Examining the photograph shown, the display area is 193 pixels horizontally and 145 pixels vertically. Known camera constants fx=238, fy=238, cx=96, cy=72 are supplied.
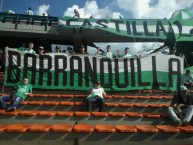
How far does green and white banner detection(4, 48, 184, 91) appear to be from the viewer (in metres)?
8.26

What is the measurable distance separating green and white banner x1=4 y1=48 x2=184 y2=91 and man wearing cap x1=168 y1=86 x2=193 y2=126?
235 cm

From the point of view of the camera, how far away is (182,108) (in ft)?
19.1

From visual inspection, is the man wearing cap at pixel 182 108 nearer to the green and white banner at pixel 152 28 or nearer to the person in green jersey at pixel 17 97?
the person in green jersey at pixel 17 97

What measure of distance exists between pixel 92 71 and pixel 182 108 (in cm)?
354

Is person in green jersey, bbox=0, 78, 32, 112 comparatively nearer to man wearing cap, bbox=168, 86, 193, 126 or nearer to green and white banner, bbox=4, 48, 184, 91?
green and white banner, bbox=4, 48, 184, 91

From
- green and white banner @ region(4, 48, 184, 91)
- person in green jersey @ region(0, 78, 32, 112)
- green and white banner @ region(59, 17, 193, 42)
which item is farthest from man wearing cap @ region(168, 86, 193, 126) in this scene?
green and white banner @ region(59, 17, 193, 42)

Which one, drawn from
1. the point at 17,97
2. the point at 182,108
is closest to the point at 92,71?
the point at 17,97

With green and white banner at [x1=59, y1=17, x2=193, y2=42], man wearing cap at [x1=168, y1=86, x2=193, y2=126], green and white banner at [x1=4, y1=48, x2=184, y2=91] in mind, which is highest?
green and white banner at [x1=59, y1=17, x2=193, y2=42]

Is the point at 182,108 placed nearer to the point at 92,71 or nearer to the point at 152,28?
the point at 92,71

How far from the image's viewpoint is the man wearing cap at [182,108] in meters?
5.07

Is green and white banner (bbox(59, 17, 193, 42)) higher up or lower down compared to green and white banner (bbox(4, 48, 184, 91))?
higher up

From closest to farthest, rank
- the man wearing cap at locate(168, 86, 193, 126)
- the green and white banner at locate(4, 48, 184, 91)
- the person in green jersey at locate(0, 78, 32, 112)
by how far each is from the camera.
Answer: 1. the man wearing cap at locate(168, 86, 193, 126)
2. the person in green jersey at locate(0, 78, 32, 112)
3. the green and white banner at locate(4, 48, 184, 91)

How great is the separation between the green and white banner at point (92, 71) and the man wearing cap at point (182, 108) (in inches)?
92.5

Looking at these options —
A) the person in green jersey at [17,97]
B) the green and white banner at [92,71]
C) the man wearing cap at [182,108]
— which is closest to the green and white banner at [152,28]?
the green and white banner at [92,71]
